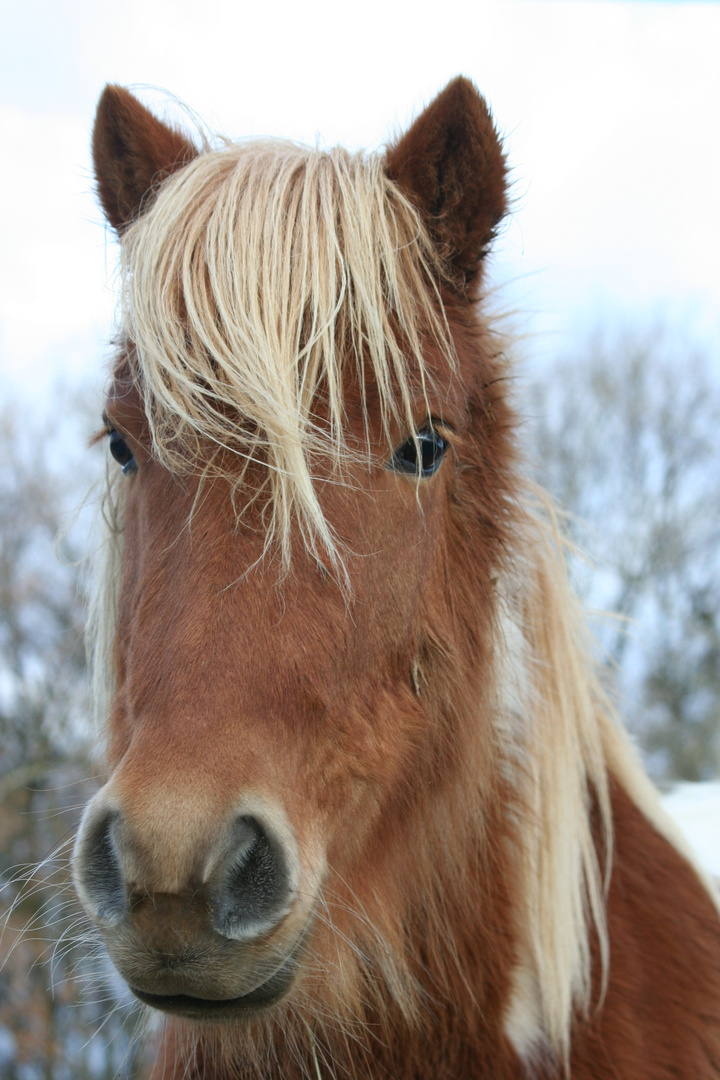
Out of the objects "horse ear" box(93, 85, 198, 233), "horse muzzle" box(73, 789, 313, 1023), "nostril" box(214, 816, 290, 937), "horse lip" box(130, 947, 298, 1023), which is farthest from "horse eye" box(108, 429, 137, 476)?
"horse lip" box(130, 947, 298, 1023)

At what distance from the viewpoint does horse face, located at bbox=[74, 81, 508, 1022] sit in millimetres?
1181

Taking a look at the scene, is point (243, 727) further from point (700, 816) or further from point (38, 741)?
point (38, 741)

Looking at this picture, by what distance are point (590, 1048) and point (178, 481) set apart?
5.89 ft

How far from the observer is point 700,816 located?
341 cm

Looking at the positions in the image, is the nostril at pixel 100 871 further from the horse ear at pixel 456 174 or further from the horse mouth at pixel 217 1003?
the horse ear at pixel 456 174

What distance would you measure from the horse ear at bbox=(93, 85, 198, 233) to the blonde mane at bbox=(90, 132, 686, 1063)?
6.5 inches

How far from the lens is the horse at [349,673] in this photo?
126cm

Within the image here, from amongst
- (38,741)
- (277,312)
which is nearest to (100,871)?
(277,312)

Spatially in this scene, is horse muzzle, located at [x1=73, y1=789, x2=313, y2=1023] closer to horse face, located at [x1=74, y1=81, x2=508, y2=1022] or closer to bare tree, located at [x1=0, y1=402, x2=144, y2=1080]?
horse face, located at [x1=74, y1=81, x2=508, y2=1022]

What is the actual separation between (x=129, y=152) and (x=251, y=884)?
79.0 inches

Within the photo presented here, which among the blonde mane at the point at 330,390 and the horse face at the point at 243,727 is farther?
the blonde mane at the point at 330,390

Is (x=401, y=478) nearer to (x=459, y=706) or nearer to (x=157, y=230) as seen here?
(x=459, y=706)

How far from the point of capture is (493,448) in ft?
6.77

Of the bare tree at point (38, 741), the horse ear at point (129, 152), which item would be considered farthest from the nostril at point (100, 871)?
the bare tree at point (38, 741)
